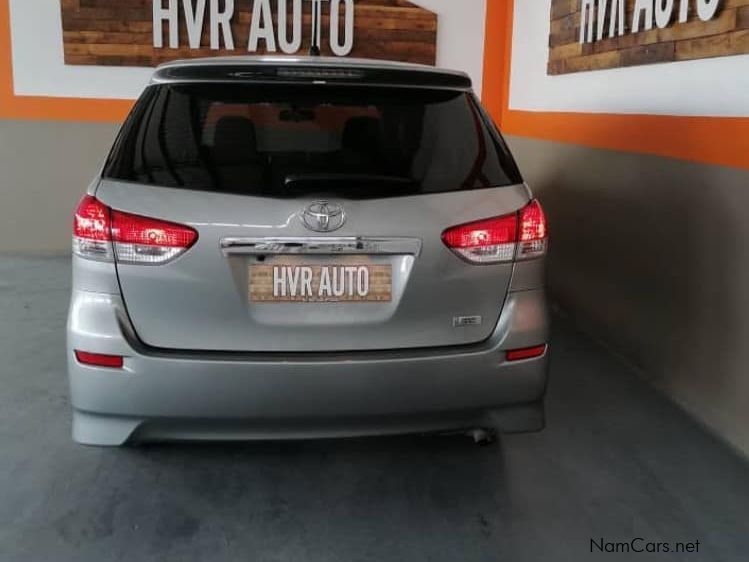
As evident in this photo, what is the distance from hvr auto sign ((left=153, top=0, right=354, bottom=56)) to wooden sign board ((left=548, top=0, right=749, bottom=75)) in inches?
71.2

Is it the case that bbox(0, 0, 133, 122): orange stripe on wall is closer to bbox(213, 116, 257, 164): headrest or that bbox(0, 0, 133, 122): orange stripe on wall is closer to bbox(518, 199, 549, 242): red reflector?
bbox(213, 116, 257, 164): headrest

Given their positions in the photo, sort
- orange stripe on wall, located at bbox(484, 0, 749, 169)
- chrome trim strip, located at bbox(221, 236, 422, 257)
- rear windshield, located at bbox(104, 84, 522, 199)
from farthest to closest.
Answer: orange stripe on wall, located at bbox(484, 0, 749, 169)
rear windshield, located at bbox(104, 84, 522, 199)
chrome trim strip, located at bbox(221, 236, 422, 257)

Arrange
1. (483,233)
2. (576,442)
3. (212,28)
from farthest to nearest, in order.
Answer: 1. (212,28)
2. (576,442)
3. (483,233)

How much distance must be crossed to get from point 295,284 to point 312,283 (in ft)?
0.16

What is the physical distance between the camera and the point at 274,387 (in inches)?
88.9

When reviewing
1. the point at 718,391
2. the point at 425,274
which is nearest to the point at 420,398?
the point at 425,274

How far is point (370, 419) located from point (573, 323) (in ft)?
9.39

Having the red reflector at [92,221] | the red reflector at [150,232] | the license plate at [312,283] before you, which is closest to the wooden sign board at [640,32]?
the license plate at [312,283]

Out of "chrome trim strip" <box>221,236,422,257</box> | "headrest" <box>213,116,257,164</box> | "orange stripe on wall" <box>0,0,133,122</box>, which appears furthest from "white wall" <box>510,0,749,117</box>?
"orange stripe on wall" <box>0,0,133,122</box>

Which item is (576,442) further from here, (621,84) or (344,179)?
(621,84)

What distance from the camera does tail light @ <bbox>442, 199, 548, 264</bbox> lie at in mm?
2334

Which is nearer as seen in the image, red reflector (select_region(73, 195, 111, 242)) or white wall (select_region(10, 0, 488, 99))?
red reflector (select_region(73, 195, 111, 242))

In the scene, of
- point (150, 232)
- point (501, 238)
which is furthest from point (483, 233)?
point (150, 232)

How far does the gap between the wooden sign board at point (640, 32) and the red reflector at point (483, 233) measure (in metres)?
1.46
